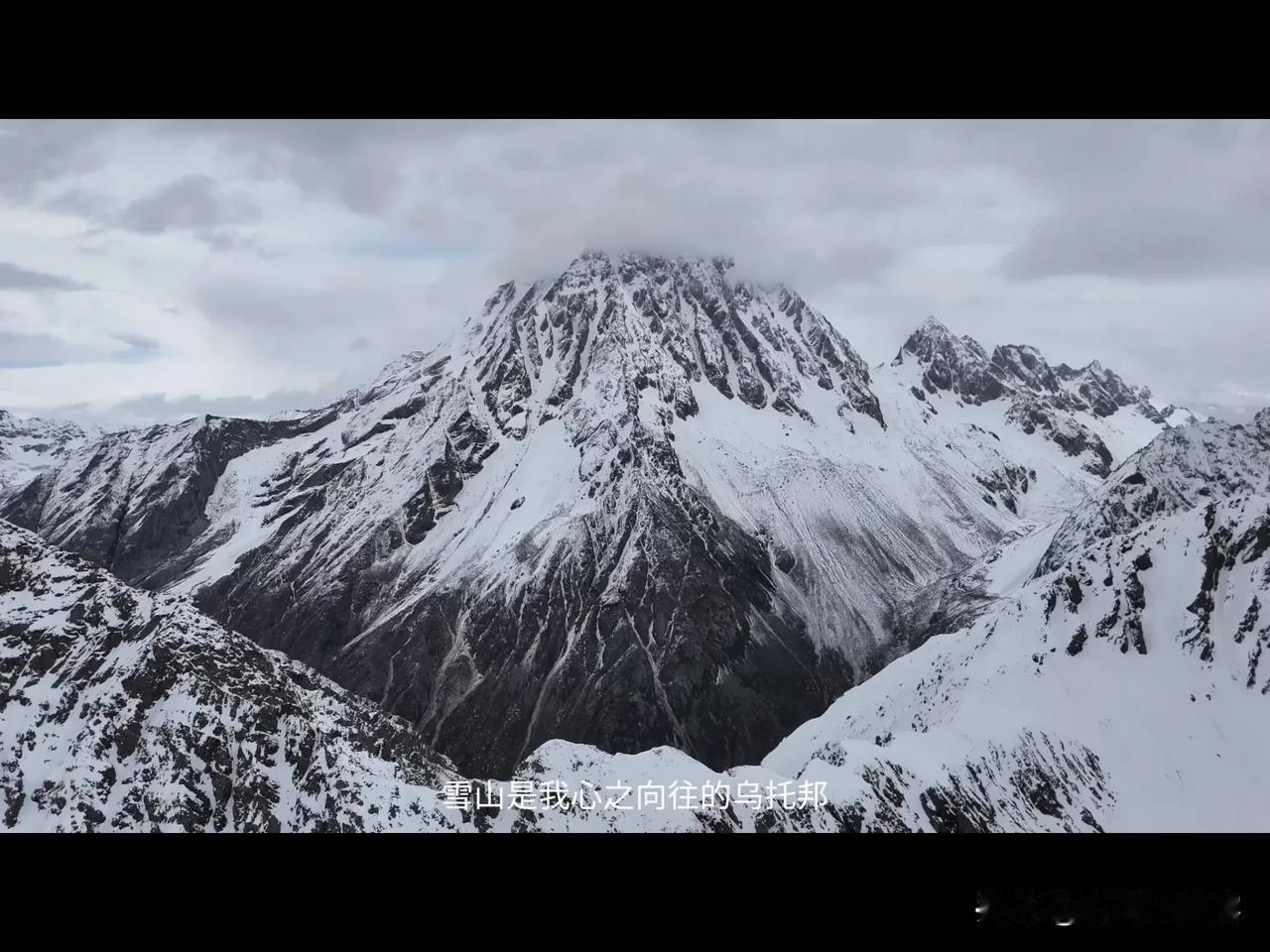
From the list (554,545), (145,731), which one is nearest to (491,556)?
(554,545)

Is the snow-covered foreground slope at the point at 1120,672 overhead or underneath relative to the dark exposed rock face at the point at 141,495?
underneath

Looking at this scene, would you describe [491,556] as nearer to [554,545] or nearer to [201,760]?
[554,545]

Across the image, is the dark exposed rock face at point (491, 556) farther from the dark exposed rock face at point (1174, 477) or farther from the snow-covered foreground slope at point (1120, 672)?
the snow-covered foreground slope at point (1120, 672)

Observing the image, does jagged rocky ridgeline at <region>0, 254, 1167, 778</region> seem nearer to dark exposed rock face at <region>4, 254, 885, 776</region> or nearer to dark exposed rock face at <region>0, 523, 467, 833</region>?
dark exposed rock face at <region>4, 254, 885, 776</region>

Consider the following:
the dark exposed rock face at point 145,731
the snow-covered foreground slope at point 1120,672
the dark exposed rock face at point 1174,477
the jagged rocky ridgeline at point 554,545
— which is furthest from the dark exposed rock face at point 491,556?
the dark exposed rock face at point 145,731

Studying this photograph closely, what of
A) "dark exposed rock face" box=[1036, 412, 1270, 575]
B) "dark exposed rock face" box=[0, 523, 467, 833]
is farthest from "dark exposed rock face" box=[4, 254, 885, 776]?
"dark exposed rock face" box=[0, 523, 467, 833]

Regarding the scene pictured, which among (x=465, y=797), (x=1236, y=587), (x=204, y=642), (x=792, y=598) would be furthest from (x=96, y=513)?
(x=465, y=797)
